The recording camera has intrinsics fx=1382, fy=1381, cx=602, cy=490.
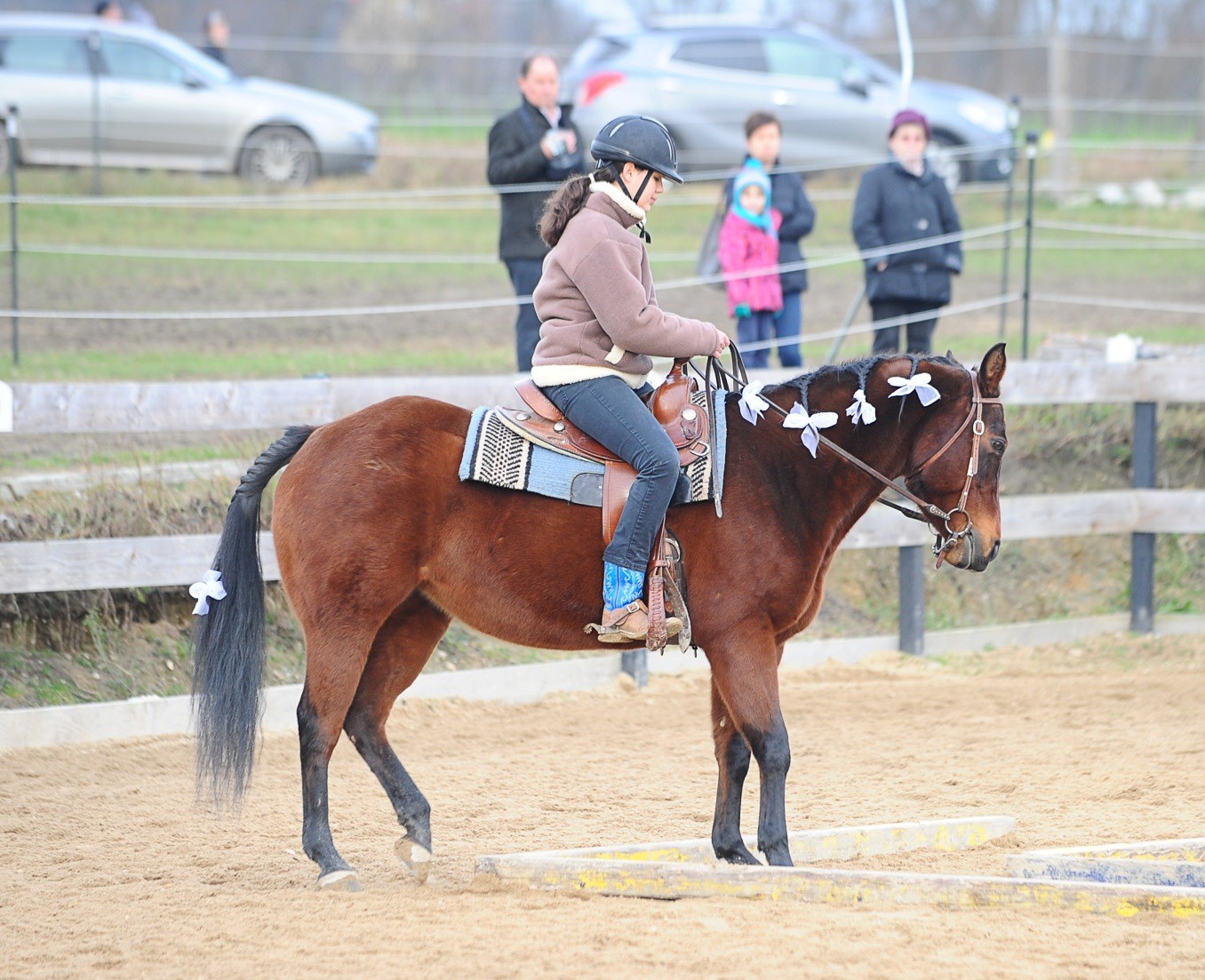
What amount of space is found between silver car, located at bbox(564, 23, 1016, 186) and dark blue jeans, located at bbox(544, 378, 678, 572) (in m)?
11.7

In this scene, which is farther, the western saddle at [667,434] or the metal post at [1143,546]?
the metal post at [1143,546]

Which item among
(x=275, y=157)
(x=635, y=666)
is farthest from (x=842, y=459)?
(x=275, y=157)

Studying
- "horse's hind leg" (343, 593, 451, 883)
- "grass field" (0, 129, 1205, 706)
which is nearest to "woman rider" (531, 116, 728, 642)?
"horse's hind leg" (343, 593, 451, 883)

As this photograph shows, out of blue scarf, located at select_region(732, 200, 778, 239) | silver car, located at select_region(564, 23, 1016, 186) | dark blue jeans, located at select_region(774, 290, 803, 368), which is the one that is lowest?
dark blue jeans, located at select_region(774, 290, 803, 368)

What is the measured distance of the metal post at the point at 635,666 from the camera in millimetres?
7676

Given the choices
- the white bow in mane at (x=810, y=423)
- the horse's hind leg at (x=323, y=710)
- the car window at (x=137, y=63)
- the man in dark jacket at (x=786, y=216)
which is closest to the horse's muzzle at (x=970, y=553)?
the white bow in mane at (x=810, y=423)

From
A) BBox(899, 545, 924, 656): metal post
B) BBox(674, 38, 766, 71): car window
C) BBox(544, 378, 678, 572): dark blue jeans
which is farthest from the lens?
BBox(674, 38, 766, 71): car window

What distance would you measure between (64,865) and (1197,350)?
348 inches

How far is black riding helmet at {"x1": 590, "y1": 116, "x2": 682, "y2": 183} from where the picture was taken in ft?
15.4

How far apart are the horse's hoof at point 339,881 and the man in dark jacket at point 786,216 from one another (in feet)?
17.0

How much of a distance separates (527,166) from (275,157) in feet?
26.6

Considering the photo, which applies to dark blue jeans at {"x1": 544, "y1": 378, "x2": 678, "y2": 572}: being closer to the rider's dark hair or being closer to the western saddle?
the western saddle

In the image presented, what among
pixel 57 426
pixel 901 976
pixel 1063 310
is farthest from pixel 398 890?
pixel 1063 310

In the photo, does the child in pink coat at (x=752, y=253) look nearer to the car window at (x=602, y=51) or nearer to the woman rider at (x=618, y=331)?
the woman rider at (x=618, y=331)
